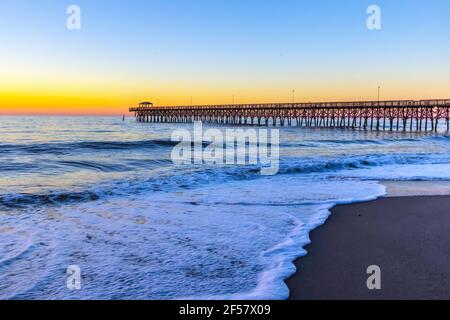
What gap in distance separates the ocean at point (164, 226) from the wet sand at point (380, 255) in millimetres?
243

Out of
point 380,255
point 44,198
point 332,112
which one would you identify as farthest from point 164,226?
point 332,112

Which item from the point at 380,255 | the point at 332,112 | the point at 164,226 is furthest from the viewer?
the point at 332,112

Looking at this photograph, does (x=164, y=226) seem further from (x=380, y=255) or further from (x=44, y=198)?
Answer: (x=44, y=198)

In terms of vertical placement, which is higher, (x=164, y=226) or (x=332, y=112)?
(x=332, y=112)

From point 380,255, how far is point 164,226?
285 centimetres

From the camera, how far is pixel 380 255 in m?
4.45

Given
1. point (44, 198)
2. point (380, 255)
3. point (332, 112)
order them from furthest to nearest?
point (332, 112)
point (44, 198)
point (380, 255)

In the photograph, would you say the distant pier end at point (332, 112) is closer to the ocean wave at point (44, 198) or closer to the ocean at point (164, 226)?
the ocean at point (164, 226)

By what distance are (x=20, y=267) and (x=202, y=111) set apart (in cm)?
5797

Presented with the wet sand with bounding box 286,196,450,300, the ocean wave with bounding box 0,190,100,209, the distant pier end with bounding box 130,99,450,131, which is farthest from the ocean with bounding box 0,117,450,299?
the distant pier end with bounding box 130,99,450,131

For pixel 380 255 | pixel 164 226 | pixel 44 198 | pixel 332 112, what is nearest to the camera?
pixel 380 255

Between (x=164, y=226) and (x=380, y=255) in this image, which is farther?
(x=164, y=226)

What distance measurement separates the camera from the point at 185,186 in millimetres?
9625
